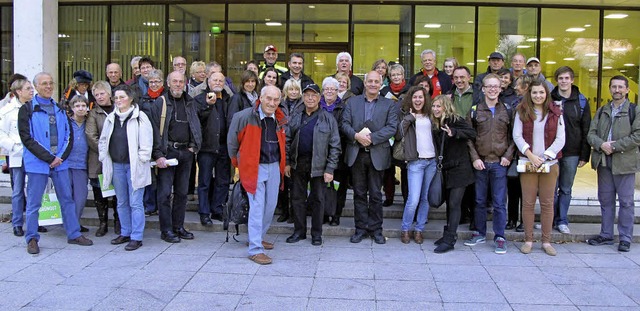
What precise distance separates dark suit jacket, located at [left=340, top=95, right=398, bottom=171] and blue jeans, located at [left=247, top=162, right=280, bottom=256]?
3.45ft

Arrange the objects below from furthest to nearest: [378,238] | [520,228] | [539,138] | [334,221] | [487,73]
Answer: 1. [487,73]
2. [334,221]
3. [520,228]
4. [378,238]
5. [539,138]

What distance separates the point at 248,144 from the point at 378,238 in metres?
2.01

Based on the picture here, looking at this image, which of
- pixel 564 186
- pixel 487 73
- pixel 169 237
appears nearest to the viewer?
pixel 169 237

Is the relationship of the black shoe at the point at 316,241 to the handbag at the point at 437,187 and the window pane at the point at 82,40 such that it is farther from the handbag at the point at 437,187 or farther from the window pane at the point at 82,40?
the window pane at the point at 82,40

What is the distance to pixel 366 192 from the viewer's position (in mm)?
7148

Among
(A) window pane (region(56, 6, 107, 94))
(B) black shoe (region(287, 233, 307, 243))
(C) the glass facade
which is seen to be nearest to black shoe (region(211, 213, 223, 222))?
(B) black shoe (region(287, 233, 307, 243))

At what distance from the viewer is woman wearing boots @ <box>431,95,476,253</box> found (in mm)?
6637

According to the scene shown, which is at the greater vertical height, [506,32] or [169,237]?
[506,32]

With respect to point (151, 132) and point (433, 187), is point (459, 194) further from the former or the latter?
point (151, 132)

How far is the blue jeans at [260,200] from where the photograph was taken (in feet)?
20.5

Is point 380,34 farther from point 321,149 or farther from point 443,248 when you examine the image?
point 443,248

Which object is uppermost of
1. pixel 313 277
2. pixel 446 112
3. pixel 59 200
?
pixel 446 112

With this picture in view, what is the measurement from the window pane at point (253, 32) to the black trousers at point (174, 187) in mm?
6652

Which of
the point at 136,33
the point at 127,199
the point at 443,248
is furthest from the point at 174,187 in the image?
the point at 136,33
